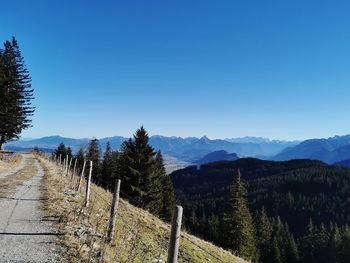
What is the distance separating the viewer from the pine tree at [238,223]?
188 feet

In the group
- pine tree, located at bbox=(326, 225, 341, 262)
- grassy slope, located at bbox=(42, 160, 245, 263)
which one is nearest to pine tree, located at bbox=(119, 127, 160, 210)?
grassy slope, located at bbox=(42, 160, 245, 263)

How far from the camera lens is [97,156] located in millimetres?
89500

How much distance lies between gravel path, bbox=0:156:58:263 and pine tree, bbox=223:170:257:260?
4552cm

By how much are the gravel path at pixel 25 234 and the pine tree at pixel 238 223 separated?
1792 inches

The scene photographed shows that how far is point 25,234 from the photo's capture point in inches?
430

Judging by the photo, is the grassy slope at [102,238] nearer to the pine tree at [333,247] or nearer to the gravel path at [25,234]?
the gravel path at [25,234]

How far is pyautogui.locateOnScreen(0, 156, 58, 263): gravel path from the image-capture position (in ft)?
29.0

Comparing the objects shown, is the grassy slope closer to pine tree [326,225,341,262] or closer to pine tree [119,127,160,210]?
pine tree [119,127,160,210]

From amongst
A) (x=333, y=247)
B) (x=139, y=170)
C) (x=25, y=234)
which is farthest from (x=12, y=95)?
(x=333, y=247)

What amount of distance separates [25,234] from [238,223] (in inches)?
2003

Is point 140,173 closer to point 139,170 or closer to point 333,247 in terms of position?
point 139,170

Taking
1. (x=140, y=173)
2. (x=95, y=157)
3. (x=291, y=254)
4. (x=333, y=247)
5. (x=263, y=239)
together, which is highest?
(x=95, y=157)

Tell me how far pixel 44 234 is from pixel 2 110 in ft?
172

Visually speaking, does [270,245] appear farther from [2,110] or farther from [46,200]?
[46,200]
